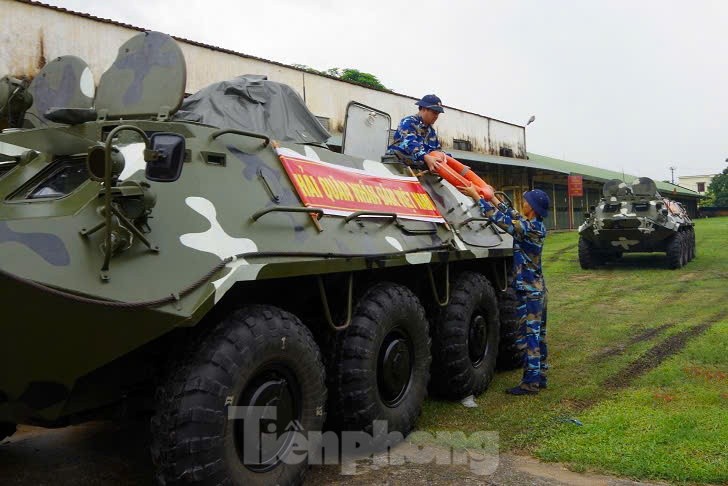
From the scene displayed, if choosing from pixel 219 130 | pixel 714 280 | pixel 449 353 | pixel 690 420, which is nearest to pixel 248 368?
pixel 219 130

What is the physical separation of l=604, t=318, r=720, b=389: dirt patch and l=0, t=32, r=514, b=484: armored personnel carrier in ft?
4.82

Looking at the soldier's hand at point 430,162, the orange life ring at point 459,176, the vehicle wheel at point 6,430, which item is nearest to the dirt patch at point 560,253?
the orange life ring at point 459,176

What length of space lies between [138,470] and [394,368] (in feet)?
5.12

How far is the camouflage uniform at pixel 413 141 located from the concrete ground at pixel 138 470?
2467 mm

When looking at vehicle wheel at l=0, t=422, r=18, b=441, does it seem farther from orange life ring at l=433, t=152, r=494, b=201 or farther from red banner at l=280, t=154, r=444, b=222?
orange life ring at l=433, t=152, r=494, b=201

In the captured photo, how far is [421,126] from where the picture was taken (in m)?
5.84

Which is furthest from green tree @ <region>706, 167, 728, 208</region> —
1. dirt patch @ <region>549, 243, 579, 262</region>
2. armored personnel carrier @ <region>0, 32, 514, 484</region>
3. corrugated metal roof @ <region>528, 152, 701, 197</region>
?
armored personnel carrier @ <region>0, 32, 514, 484</region>

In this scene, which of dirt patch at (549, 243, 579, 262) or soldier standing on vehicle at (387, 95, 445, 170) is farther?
dirt patch at (549, 243, 579, 262)

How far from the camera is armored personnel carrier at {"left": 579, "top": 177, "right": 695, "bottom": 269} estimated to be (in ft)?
49.6

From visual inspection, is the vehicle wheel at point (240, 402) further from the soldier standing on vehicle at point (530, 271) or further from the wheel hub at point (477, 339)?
the soldier standing on vehicle at point (530, 271)

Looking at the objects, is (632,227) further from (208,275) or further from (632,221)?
(208,275)

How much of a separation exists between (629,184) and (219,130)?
47.2ft

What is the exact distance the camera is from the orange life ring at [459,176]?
227 inches

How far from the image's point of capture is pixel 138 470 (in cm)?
393
